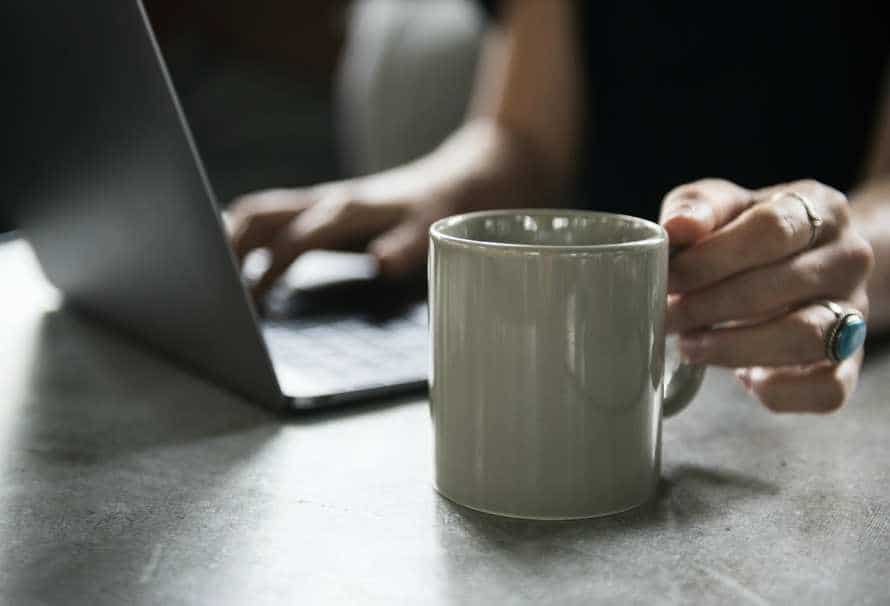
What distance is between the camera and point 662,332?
47cm

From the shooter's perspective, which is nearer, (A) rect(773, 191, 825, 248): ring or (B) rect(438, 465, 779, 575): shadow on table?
(B) rect(438, 465, 779, 575): shadow on table

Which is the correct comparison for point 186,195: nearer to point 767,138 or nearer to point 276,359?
point 276,359

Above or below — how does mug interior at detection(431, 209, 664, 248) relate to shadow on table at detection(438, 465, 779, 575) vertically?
above

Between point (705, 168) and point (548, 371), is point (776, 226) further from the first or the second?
point (705, 168)

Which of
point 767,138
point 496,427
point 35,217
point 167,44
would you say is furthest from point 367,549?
point 167,44

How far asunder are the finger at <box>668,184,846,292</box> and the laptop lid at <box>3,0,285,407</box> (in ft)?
0.76

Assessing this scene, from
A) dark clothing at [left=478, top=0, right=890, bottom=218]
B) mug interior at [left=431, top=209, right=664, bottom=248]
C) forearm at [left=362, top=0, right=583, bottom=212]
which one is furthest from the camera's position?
forearm at [left=362, top=0, right=583, bottom=212]

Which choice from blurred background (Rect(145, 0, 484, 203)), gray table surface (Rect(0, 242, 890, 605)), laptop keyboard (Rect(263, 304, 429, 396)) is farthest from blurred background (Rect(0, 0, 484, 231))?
gray table surface (Rect(0, 242, 890, 605))

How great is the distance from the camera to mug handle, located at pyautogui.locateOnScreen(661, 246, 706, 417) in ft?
1.74

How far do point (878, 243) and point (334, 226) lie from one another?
46cm


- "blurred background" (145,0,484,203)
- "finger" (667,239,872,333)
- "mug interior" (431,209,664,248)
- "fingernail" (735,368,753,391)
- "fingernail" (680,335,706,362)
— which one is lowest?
"blurred background" (145,0,484,203)

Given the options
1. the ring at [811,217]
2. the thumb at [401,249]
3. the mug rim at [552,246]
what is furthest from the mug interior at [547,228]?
the thumb at [401,249]

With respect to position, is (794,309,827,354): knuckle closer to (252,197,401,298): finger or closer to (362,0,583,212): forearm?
(252,197,401,298): finger

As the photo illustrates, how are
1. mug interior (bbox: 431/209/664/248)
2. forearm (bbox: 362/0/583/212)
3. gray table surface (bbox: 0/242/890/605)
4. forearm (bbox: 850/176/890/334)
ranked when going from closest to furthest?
1. gray table surface (bbox: 0/242/890/605)
2. mug interior (bbox: 431/209/664/248)
3. forearm (bbox: 850/176/890/334)
4. forearm (bbox: 362/0/583/212)
